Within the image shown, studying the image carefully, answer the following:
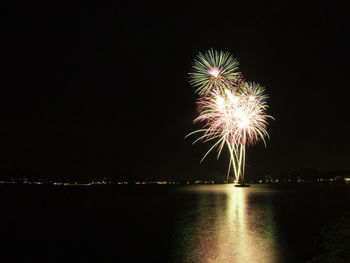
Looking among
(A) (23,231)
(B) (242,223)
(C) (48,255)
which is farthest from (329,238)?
(A) (23,231)

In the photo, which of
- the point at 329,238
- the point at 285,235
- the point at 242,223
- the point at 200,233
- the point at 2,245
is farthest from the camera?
the point at 242,223

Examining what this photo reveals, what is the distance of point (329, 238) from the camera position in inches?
499

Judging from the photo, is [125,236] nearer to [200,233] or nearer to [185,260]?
[200,233]

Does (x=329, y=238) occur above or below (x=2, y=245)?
above

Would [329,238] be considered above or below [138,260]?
above

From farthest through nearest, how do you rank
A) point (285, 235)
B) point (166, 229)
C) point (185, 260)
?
1. point (166, 229)
2. point (285, 235)
3. point (185, 260)

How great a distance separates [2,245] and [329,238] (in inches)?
604

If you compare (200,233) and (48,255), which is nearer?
(48,255)

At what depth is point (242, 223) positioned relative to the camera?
21484mm

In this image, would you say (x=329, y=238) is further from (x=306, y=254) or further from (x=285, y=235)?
(x=285, y=235)

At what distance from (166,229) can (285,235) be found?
7.19m

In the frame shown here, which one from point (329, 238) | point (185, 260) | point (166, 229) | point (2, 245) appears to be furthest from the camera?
point (166, 229)

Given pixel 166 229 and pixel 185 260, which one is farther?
pixel 166 229

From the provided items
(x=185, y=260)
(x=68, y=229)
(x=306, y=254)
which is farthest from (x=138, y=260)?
(x=68, y=229)
